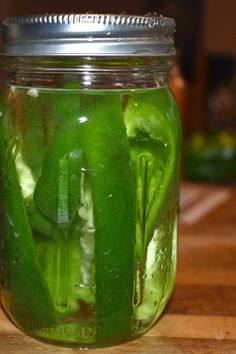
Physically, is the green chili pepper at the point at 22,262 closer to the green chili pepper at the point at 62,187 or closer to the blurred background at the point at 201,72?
the green chili pepper at the point at 62,187

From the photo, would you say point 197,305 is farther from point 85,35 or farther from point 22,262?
point 85,35

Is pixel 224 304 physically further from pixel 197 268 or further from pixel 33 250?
pixel 33 250

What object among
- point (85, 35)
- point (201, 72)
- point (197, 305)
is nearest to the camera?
point (85, 35)

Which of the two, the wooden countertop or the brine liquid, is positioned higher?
the brine liquid

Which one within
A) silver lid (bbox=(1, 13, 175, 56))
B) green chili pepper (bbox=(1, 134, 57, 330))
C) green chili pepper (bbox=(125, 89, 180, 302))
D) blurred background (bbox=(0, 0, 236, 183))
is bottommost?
blurred background (bbox=(0, 0, 236, 183))

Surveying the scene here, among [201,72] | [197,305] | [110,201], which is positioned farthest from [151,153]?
[201,72]

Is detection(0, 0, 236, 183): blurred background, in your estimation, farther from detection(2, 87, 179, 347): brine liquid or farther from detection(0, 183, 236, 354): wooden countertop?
detection(2, 87, 179, 347): brine liquid

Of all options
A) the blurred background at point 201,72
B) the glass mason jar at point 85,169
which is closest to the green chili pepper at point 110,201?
the glass mason jar at point 85,169

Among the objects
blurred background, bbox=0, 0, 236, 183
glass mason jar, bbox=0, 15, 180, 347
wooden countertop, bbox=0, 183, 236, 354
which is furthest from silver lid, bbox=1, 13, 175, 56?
blurred background, bbox=0, 0, 236, 183
